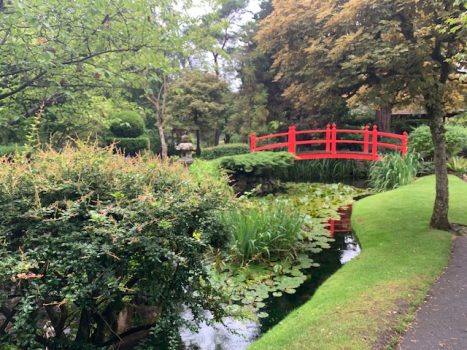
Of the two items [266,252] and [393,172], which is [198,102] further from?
[266,252]

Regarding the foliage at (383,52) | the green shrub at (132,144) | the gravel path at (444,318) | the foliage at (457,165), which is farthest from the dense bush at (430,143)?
the green shrub at (132,144)

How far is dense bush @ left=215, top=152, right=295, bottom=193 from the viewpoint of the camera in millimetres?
9938

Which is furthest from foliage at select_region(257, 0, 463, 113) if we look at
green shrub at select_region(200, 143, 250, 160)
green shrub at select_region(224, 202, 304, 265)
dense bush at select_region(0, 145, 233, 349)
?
green shrub at select_region(200, 143, 250, 160)

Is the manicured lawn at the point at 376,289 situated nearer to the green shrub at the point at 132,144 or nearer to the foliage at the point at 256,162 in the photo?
the foliage at the point at 256,162

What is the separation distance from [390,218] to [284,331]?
4.16 m

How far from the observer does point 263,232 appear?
5680 millimetres

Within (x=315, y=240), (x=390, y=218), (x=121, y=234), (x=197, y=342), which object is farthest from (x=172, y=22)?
(x=390, y=218)

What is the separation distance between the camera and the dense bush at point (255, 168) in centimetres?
994

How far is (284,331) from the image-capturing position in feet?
11.1

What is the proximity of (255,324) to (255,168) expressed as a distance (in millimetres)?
6381

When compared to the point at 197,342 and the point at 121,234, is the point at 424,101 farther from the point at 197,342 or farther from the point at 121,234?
the point at 121,234

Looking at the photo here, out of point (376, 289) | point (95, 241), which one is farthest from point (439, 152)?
point (95, 241)

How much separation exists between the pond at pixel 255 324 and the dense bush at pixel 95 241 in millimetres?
727

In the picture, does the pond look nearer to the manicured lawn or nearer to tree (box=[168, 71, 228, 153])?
the manicured lawn
